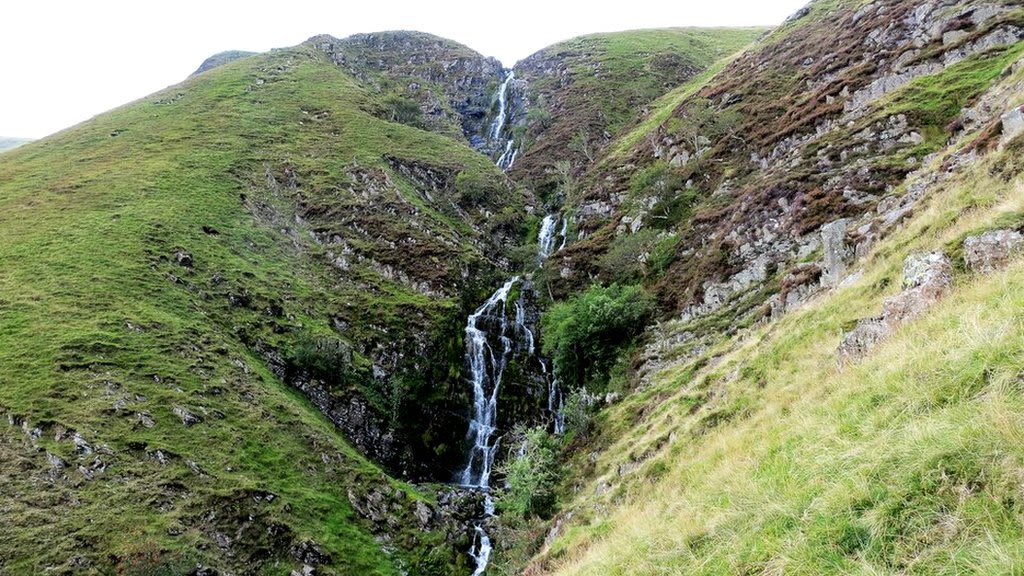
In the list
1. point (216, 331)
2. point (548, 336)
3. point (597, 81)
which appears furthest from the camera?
point (597, 81)

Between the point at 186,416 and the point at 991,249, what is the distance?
118 ft

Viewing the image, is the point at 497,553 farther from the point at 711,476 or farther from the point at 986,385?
the point at 986,385

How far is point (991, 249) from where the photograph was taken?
11.5 m

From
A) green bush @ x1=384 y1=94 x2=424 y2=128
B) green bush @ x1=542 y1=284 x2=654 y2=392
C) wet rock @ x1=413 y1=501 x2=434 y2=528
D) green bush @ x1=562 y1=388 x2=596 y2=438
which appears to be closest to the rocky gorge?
wet rock @ x1=413 y1=501 x2=434 y2=528

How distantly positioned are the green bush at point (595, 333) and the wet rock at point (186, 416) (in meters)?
24.7

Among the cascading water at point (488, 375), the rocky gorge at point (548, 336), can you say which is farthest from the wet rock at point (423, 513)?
the cascading water at point (488, 375)

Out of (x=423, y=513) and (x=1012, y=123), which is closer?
(x=1012, y=123)

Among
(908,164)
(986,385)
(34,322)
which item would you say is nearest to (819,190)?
(908,164)

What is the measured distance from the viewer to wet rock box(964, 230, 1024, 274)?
10883 mm

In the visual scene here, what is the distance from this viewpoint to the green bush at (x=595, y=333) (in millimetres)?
39031

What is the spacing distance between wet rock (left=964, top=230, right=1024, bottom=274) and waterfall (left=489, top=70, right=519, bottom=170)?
89.5 metres

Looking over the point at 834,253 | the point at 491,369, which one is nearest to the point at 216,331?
the point at 491,369

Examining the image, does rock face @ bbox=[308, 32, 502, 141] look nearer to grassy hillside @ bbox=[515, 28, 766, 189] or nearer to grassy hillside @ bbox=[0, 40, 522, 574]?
grassy hillside @ bbox=[515, 28, 766, 189]

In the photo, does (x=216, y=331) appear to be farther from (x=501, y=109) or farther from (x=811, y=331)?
(x=501, y=109)
